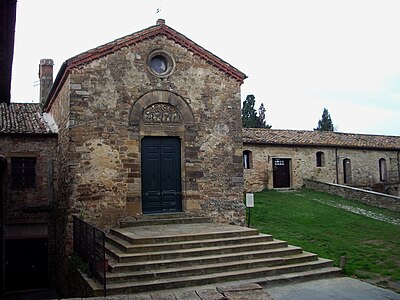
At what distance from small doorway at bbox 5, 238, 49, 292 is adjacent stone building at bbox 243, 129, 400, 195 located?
13.0 m

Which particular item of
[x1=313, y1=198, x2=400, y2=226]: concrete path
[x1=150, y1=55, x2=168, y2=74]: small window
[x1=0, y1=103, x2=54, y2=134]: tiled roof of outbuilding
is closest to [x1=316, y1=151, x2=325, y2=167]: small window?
[x1=313, y1=198, x2=400, y2=226]: concrete path

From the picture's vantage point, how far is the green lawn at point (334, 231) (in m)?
11.4

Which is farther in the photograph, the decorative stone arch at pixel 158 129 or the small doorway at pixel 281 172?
the small doorway at pixel 281 172

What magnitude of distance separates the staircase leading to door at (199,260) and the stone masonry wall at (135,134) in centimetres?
199

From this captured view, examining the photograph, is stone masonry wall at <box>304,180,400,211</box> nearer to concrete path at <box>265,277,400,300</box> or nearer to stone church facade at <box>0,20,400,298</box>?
stone church facade at <box>0,20,400,298</box>

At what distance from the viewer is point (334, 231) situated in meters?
16.3

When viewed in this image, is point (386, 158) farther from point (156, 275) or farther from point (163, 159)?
point (156, 275)

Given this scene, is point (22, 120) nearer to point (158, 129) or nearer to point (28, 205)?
point (28, 205)

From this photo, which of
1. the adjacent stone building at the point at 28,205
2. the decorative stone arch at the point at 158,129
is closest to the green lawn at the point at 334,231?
the decorative stone arch at the point at 158,129

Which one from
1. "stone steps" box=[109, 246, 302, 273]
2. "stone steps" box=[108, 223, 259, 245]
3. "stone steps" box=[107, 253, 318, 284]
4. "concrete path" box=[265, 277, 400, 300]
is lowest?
"concrete path" box=[265, 277, 400, 300]

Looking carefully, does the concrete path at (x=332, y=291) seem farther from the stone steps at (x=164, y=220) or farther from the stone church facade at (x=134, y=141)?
the stone church facade at (x=134, y=141)

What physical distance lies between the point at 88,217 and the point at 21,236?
15.8 ft

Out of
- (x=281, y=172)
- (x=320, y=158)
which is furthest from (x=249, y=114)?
(x=281, y=172)

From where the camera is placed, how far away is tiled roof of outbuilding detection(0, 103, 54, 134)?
16453 mm
